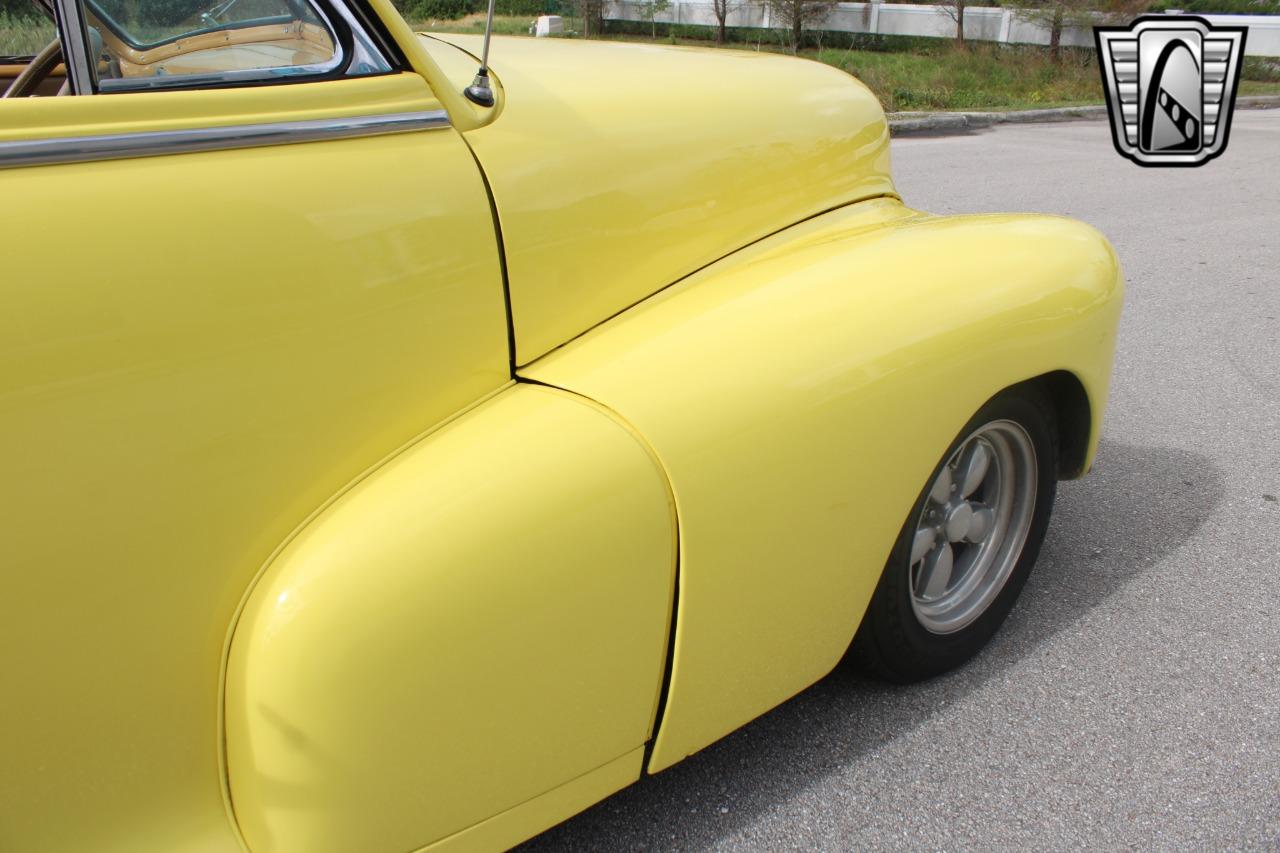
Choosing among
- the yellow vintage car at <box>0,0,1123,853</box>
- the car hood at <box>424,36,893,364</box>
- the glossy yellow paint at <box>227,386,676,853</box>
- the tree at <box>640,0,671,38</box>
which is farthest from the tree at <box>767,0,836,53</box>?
the glossy yellow paint at <box>227,386,676,853</box>

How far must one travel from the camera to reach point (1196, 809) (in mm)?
2012

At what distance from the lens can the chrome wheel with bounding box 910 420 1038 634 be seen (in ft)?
7.36

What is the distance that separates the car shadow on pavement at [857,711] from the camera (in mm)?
1964

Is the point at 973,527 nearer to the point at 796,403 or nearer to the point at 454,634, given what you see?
the point at 796,403

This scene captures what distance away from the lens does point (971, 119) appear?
40.2ft

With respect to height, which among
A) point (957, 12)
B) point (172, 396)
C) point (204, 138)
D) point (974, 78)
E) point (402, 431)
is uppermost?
point (204, 138)

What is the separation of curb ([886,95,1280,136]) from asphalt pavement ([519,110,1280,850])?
773cm

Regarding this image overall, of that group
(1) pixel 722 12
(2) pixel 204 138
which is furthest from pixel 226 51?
(1) pixel 722 12

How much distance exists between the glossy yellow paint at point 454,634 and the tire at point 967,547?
68 centimetres

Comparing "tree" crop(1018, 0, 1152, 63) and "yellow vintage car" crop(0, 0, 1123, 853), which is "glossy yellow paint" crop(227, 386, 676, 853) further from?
"tree" crop(1018, 0, 1152, 63)

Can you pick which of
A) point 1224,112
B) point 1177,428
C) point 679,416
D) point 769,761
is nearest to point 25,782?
point 679,416

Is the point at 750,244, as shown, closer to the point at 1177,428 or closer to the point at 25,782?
the point at 25,782

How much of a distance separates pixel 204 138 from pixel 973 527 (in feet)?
5.66

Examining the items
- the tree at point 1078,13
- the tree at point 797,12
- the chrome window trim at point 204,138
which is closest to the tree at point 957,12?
the tree at point 1078,13
